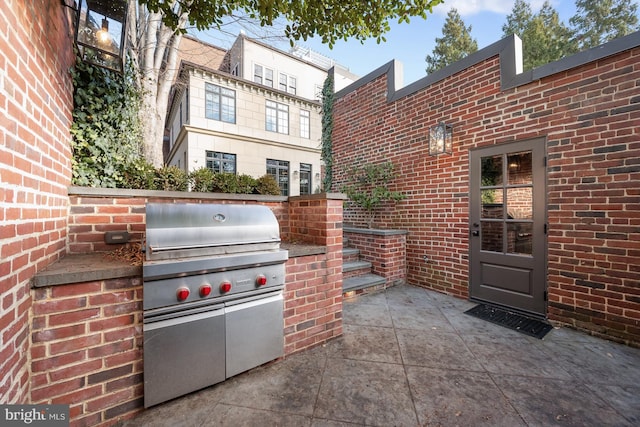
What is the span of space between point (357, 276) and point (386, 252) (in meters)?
0.62

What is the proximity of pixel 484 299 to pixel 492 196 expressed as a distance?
1.40 metres

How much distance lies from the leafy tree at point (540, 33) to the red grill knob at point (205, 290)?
36.1ft

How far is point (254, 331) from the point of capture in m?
1.92

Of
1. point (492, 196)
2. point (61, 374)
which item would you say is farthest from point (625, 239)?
point (61, 374)

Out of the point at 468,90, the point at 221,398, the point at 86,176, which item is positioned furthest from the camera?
the point at 468,90

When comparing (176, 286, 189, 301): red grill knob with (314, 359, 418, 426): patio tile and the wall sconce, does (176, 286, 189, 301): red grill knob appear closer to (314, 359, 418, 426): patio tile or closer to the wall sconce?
(314, 359, 418, 426): patio tile

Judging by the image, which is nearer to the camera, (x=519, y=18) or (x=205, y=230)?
(x=205, y=230)

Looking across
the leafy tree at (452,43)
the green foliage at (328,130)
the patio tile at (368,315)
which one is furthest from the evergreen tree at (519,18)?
the patio tile at (368,315)

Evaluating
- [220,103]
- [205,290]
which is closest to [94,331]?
[205,290]

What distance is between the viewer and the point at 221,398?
1.69m

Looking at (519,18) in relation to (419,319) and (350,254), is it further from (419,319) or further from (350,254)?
(419,319)

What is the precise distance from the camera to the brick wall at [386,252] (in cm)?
410

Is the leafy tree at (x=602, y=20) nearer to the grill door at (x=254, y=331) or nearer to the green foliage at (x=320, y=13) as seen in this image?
the green foliage at (x=320, y=13)

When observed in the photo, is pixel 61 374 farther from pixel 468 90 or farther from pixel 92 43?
pixel 468 90
